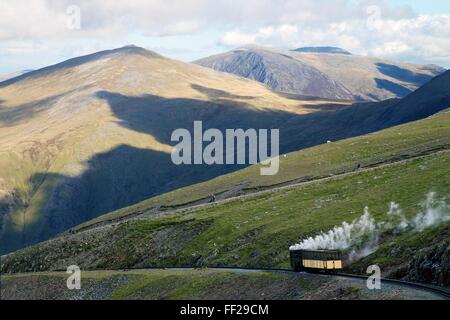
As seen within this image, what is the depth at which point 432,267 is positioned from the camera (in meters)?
64.0

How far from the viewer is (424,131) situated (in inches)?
7456

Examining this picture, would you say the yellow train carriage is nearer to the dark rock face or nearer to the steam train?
the steam train

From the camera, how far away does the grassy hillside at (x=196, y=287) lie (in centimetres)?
6148

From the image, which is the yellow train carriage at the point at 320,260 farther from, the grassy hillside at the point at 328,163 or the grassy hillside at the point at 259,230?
the grassy hillside at the point at 328,163

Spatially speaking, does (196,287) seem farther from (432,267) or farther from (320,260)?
(432,267)

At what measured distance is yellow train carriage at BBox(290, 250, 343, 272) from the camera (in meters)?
70.0

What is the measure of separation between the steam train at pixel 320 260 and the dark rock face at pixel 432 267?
21.7 feet

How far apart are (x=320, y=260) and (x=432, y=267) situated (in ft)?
35.8

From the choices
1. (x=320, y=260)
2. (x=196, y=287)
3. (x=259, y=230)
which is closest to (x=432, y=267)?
(x=320, y=260)

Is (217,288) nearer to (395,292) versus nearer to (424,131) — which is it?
(395,292)

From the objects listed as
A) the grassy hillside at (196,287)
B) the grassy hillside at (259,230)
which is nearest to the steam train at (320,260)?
the grassy hillside at (196,287)

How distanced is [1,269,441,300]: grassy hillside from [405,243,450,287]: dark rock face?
5102 mm
